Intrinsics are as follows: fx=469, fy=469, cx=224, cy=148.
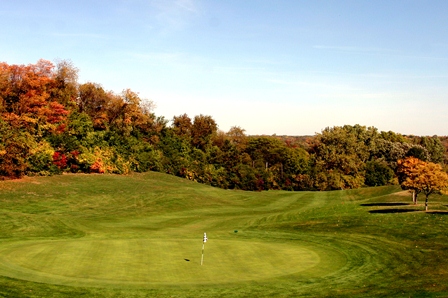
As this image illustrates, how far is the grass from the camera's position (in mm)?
17359

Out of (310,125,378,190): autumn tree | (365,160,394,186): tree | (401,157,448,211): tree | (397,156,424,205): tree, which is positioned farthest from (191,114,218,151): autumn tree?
(401,157,448,211): tree

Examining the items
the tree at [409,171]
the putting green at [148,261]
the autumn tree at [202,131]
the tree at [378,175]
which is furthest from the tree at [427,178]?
the autumn tree at [202,131]

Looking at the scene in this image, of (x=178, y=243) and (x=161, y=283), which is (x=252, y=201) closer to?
(x=178, y=243)

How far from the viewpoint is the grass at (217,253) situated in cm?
1736

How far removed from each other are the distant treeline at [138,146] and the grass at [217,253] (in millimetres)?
16777

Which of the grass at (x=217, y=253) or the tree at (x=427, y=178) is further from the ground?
the tree at (x=427, y=178)

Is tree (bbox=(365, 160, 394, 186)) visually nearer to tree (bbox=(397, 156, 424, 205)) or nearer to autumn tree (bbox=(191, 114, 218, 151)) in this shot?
autumn tree (bbox=(191, 114, 218, 151))

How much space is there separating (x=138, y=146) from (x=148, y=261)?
2444 inches

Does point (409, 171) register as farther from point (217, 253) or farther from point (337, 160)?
point (337, 160)

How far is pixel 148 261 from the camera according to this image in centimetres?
2119

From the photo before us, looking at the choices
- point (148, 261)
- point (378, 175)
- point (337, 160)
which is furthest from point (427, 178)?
point (378, 175)

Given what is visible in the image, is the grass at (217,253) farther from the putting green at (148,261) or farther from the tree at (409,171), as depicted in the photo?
the tree at (409,171)

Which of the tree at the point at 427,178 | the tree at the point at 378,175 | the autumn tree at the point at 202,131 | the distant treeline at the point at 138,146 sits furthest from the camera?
the autumn tree at the point at 202,131

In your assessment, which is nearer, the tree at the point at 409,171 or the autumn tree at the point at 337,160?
the tree at the point at 409,171
